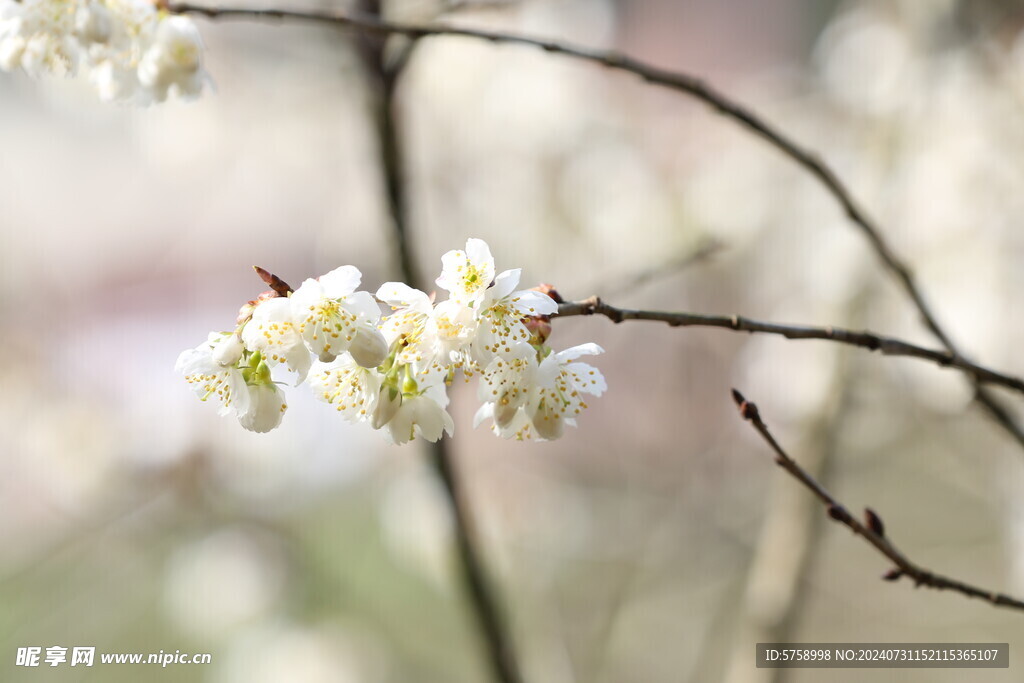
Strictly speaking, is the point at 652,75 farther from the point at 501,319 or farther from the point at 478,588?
the point at 478,588

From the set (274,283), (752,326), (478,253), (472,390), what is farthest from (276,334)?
(472,390)

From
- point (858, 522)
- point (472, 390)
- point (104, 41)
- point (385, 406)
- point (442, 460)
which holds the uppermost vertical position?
point (472, 390)

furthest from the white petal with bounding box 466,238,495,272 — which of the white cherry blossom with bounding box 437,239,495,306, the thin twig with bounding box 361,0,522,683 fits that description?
the thin twig with bounding box 361,0,522,683

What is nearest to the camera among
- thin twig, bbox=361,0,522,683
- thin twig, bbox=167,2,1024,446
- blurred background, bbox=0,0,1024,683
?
thin twig, bbox=167,2,1024,446

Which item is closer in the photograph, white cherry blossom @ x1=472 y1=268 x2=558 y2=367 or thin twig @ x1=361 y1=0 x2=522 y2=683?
white cherry blossom @ x1=472 y1=268 x2=558 y2=367

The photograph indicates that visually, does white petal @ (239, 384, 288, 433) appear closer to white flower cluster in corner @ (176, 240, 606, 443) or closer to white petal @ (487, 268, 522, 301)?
white flower cluster in corner @ (176, 240, 606, 443)

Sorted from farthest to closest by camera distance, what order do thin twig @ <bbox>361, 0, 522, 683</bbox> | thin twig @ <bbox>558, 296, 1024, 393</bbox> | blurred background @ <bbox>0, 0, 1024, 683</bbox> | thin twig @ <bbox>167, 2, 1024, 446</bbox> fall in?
blurred background @ <bbox>0, 0, 1024, 683</bbox> < thin twig @ <bbox>361, 0, 522, 683</bbox> < thin twig @ <bbox>167, 2, 1024, 446</bbox> < thin twig @ <bbox>558, 296, 1024, 393</bbox>
